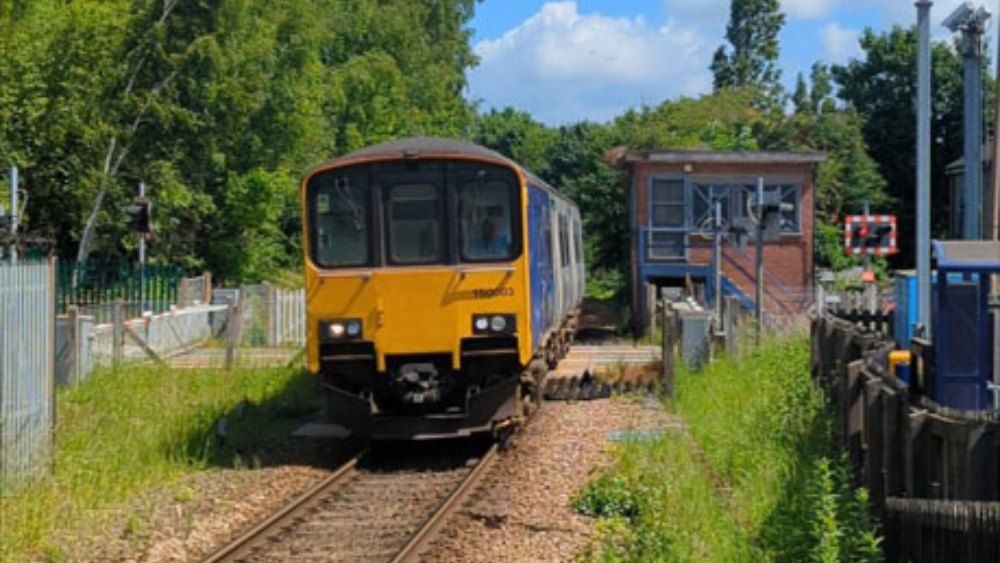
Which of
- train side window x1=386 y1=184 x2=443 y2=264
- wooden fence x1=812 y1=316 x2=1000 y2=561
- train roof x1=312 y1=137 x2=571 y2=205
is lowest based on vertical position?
wooden fence x1=812 y1=316 x2=1000 y2=561

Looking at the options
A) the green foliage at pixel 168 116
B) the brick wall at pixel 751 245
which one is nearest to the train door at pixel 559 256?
the green foliage at pixel 168 116

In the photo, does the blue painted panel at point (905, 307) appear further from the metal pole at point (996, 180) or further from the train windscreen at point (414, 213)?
the train windscreen at point (414, 213)

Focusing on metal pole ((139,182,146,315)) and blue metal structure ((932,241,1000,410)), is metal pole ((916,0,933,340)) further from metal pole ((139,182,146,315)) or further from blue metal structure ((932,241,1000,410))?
metal pole ((139,182,146,315))

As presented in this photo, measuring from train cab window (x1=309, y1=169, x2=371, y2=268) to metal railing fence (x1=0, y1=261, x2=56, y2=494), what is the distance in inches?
96.1

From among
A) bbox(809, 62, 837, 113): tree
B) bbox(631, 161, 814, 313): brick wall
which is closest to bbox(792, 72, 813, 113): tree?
bbox(809, 62, 837, 113): tree

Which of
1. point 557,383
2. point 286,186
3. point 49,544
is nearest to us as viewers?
point 49,544

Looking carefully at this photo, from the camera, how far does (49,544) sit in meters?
8.77

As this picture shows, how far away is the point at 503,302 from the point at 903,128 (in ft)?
141

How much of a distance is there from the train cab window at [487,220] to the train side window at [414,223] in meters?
0.25

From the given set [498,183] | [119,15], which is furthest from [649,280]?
[498,183]

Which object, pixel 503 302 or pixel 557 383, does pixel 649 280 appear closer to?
pixel 557 383

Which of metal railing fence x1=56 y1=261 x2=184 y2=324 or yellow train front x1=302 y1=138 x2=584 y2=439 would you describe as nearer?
yellow train front x1=302 y1=138 x2=584 y2=439

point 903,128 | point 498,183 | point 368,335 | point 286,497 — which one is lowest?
point 286,497

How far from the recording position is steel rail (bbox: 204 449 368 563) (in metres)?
8.69
